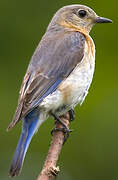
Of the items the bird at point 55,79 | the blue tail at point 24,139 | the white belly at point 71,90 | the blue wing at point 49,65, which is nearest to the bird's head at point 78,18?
the bird at point 55,79

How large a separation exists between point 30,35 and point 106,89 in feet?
3.97

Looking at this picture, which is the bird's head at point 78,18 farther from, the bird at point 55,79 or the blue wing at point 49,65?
the blue wing at point 49,65

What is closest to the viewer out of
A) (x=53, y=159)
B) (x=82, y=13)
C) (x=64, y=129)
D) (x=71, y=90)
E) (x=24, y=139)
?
(x=53, y=159)

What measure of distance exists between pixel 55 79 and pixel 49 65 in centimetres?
16

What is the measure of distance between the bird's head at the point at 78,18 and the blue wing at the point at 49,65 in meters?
0.37

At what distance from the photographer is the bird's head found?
9.45 m

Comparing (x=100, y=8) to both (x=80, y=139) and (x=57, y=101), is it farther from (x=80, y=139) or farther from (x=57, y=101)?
(x=57, y=101)

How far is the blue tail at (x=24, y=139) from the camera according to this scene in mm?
7523

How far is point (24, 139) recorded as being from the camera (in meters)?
7.87

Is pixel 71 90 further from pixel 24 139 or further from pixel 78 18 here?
pixel 78 18

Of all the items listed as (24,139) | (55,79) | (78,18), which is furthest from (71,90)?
(78,18)

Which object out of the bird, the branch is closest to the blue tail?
the bird
